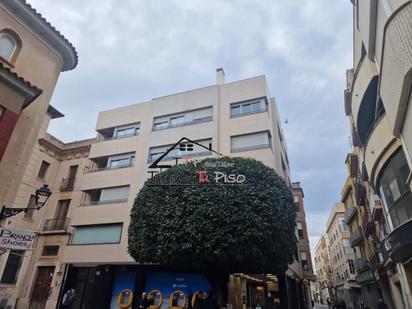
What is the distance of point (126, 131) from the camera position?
82.1 ft

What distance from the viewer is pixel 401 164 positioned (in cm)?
858

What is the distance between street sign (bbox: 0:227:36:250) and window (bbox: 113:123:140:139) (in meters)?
17.4

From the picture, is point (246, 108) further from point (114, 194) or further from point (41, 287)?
point (41, 287)

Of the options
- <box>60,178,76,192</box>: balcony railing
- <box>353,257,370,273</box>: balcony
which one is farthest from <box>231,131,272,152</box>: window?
<box>353,257,370,273</box>: balcony

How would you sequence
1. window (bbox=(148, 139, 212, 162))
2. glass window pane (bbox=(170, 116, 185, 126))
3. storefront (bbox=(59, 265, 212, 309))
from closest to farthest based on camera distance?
storefront (bbox=(59, 265, 212, 309)), window (bbox=(148, 139, 212, 162)), glass window pane (bbox=(170, 116, 185, 126))

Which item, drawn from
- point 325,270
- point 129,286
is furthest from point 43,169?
point 325,270

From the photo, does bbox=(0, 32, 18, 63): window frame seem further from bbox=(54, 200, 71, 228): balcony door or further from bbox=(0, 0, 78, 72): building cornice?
bbox=(54, 200, 71, 228): balcony door

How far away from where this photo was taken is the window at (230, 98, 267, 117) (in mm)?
20714

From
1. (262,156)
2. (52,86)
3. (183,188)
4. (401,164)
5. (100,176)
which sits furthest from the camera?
(100,176)

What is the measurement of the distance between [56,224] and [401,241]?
2382 centimetres

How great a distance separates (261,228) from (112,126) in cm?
1796

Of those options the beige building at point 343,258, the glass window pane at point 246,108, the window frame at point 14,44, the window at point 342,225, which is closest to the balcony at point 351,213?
the beige building at point 343,258

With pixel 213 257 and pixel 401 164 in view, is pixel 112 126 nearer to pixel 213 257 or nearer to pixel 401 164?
pixel 213 257

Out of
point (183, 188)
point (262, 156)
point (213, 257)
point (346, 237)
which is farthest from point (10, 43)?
point (346, 237)
